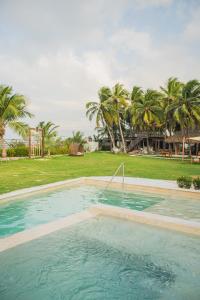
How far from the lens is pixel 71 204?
780 centimetres

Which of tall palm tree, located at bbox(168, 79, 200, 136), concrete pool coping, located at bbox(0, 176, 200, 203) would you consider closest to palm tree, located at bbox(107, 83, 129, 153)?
tall palm tree, located at bbox(168, 79, 200, 136)

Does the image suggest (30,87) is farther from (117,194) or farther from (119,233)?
(119,233)

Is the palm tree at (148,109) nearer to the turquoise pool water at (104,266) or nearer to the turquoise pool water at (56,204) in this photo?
the turquoise pool water at (56,204)

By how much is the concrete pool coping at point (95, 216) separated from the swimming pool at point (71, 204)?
3.44ft

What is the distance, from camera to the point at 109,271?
147 inches

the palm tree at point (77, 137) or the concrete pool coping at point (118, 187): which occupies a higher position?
the palm tree at point (77, 137)

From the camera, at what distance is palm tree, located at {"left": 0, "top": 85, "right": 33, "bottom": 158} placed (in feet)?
62.8

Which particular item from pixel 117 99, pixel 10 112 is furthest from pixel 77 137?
pixel 10 112

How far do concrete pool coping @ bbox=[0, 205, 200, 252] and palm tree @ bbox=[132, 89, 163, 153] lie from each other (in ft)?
95.7

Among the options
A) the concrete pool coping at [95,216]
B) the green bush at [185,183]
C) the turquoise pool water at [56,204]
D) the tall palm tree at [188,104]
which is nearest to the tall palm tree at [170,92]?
the tall palm tree at [188,104]

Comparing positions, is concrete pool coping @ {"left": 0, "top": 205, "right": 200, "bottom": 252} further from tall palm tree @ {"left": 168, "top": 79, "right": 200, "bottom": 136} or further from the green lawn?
tall palm tree @ {"left": 168, "top": 79, "right": 200, "bottom": 136}

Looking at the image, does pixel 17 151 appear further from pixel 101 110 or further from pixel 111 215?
pixel 111 215

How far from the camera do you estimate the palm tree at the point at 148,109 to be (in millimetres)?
34562

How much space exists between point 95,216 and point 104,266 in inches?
83.2
